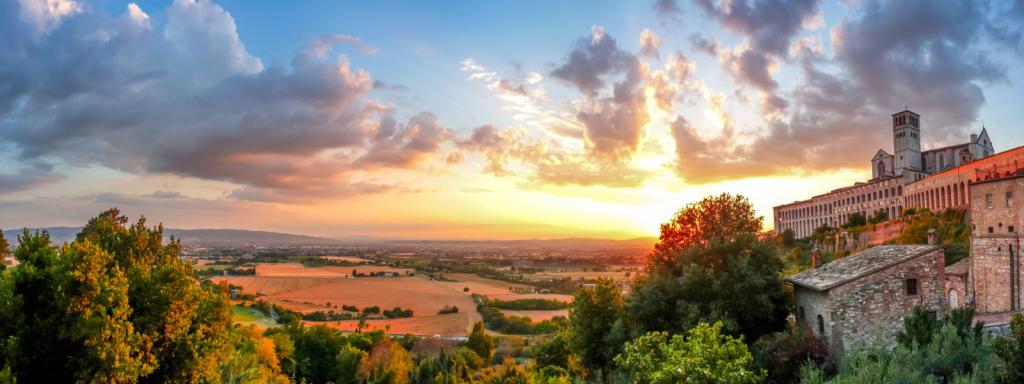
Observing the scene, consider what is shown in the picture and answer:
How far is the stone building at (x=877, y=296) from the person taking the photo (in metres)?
25.0

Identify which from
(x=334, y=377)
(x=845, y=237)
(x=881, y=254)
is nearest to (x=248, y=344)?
(x=334, y=377)

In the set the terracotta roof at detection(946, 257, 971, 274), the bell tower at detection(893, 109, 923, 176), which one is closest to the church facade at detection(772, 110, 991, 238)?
the bell tower at detection(893, 109, 923, 176)

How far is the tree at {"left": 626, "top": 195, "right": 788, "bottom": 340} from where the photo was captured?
2858 centimetres

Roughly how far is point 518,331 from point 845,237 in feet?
146

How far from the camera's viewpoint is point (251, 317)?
6562 centimetres

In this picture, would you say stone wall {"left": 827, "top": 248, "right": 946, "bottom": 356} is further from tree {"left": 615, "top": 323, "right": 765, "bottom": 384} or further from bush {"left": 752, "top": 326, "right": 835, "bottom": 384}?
tree {"left": 615, "top": 323, "right": 765, "bottom": 384}

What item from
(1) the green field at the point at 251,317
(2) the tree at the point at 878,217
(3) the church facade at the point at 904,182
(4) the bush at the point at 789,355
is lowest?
(1) the green field at the point at 251,317

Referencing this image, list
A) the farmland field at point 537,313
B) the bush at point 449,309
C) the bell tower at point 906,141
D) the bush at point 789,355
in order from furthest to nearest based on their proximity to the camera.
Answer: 1. the bell tower at point 906,141
2. the bush at point 449,309
3. the farmland field at point 537,313
4. the bush at point 789,355

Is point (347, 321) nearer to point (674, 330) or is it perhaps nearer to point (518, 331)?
point (518, 331)

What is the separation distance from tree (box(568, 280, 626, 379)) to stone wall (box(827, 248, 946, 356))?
10515 mm

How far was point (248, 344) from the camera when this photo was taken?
31.8 metres

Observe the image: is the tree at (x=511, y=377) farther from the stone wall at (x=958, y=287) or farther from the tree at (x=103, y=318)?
the stone wall at (x=958, y=287)

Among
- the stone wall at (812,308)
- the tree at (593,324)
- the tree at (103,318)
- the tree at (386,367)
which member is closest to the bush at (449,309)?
the tree at (386,367)

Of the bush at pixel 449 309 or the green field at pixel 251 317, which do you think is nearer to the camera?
the green field at pixel 251 317
